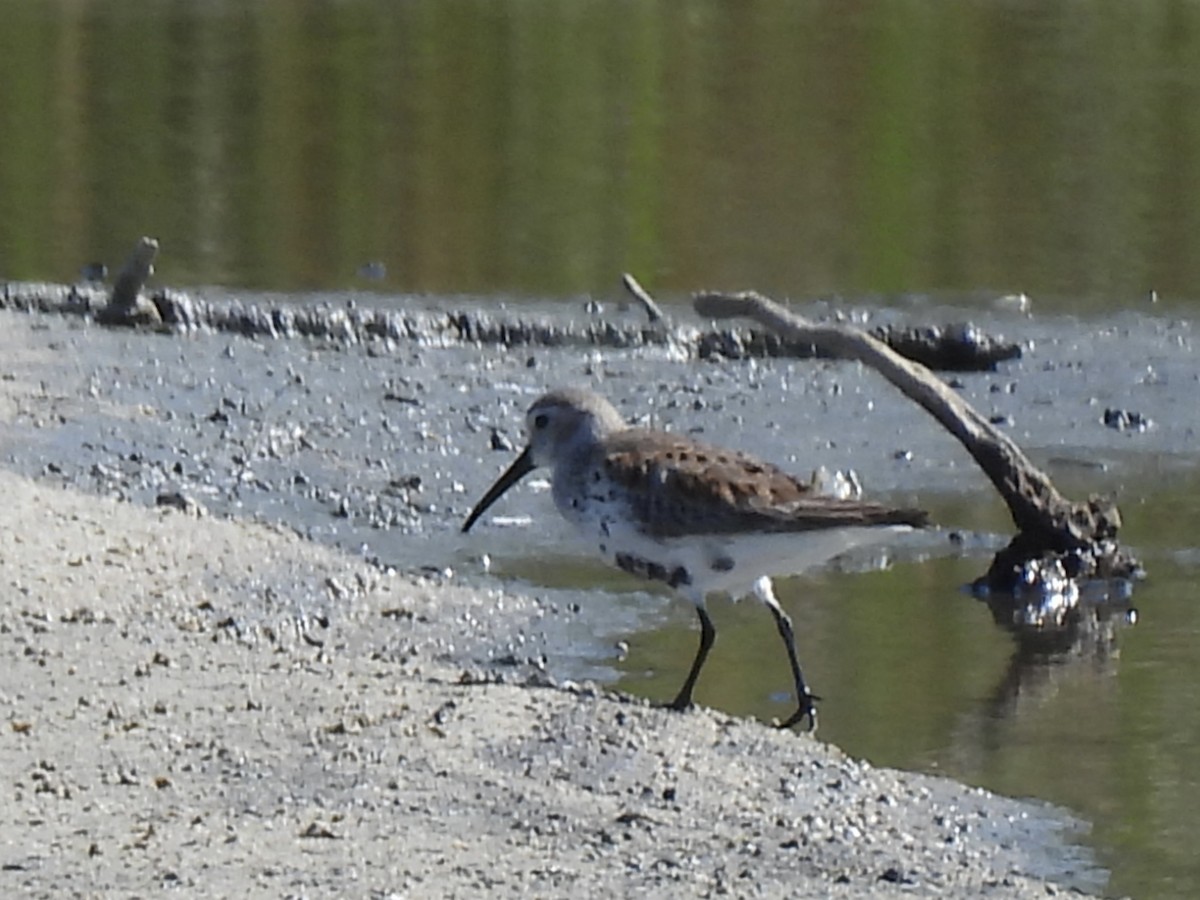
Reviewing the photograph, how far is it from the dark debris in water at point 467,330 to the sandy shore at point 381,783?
15.4 feet

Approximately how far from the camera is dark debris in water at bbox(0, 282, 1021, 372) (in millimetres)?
12602

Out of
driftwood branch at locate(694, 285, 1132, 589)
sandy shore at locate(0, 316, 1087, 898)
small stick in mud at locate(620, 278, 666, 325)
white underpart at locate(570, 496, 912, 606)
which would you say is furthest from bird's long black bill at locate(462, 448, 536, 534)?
small stick in mud at locate(620, 278, 666, 325)

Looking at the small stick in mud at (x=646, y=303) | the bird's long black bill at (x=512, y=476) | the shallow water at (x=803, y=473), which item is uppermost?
the bird's long black bill at (x=512, y=476)

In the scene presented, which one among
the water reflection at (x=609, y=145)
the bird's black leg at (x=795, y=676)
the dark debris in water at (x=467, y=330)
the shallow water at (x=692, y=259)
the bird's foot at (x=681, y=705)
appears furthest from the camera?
the water reflection at (x=609, y=145)

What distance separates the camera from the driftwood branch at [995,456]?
896 cm

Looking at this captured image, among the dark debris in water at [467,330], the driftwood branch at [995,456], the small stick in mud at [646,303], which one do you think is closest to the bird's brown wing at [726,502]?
the driftwood branch at [995,456]

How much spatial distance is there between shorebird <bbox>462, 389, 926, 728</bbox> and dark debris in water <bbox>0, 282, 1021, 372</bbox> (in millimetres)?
4952

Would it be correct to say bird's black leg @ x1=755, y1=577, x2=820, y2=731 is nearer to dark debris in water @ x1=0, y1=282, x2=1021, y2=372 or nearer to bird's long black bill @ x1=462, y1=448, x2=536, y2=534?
bird's long black bill @ x1=462, y1=448, x2=536, y2=534

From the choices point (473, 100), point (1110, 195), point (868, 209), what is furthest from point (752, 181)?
point (473, 100)

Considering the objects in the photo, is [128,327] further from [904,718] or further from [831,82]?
[831,82]

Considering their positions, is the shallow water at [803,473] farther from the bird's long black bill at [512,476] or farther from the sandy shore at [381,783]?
the sandy shore at [381,783]

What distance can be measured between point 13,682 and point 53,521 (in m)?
1.74

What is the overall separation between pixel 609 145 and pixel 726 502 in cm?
1315

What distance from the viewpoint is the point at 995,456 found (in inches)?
360
